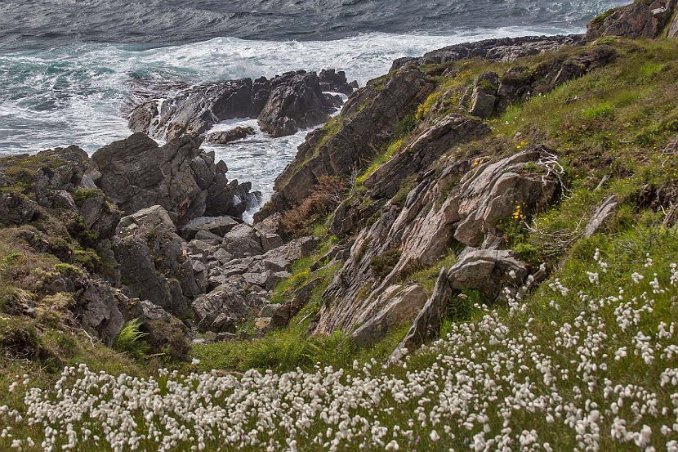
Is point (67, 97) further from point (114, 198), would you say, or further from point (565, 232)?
point (565, 232)

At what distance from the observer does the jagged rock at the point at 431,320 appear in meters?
9.21

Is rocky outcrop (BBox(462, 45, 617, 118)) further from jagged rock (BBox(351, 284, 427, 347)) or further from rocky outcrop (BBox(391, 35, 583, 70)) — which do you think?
rocky outcrop (BBox(391, 35, 583, 70))

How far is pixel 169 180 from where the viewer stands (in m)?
33.4

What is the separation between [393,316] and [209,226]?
23.4 meters

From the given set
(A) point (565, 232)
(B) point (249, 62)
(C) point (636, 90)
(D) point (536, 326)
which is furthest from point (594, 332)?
(B) point (249, 62)

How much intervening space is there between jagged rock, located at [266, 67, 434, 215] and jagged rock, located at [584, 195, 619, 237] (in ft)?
61.9

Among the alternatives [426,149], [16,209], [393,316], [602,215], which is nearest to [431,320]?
[393,316]

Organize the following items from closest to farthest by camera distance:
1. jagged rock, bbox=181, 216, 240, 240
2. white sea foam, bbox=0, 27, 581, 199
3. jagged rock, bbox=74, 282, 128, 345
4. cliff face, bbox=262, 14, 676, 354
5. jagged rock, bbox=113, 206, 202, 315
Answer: cliff face, bbox=262, 14, 676, 354 → jagged rock, bbox=74, 282, 128, 345 → jagged rock, bbox=113, 206, 202, 315 → jagged rock, bbox=181, 216, 240, 240 → white sea foam, bbox=0, 27, 581, 199

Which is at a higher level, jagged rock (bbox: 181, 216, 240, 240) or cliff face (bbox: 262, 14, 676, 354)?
cliff face (bbox: 262, 14, 676, 354)

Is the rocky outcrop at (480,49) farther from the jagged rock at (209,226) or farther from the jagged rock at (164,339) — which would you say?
the jagged rock at (164,339)

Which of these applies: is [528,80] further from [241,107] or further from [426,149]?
[241,107]

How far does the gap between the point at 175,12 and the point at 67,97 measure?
124 feet

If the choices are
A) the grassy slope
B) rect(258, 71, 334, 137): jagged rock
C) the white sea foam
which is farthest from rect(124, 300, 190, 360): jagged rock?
rect(258, 71, 334, 137): jagged rock

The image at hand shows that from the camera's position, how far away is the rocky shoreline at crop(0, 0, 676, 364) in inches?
434
